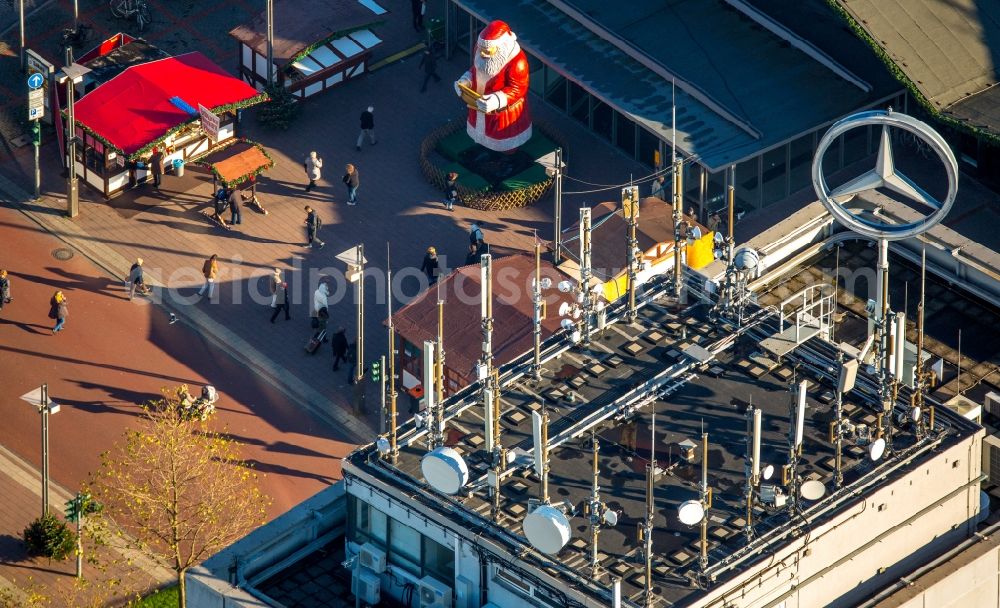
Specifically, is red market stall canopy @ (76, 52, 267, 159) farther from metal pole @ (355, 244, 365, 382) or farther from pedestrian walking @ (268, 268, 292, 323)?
metal pole @ (355, 244, 365, 382)

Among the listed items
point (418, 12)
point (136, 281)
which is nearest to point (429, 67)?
point (418, 12)

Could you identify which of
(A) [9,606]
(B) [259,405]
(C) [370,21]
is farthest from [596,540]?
(C) [370,21]

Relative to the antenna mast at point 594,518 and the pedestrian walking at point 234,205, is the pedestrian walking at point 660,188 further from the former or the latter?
the antenna mast at point 594,518

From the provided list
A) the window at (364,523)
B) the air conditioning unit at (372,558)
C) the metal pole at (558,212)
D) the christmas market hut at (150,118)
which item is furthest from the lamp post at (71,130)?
the air conditioning unit at (372,558)

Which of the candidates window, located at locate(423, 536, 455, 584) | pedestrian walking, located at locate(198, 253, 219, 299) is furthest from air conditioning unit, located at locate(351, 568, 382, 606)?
pedestrian walking, located at locate(198, 253, 219, 299)

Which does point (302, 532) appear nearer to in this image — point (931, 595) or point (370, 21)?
point (931, 595)


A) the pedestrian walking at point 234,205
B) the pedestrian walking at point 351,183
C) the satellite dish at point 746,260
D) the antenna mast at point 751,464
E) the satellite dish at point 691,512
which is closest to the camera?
the satellite dish at point 691,512
